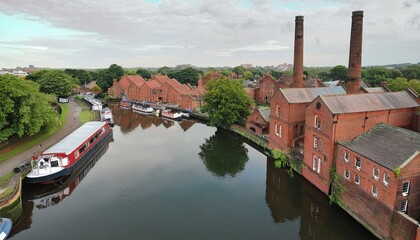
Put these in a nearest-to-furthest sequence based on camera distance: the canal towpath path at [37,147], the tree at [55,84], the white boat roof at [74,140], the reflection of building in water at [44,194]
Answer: the reflection of building in water at [44,194] < the canal towpath path at [37,147] < the white boat roof at [74,140] < the tree at [55,84]

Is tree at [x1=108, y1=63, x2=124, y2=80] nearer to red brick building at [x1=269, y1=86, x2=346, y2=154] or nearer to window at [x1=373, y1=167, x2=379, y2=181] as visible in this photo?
red brick building at [x1=269, y1=86, x2=346, y2=154]

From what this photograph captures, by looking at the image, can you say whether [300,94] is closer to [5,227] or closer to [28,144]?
[5,227]

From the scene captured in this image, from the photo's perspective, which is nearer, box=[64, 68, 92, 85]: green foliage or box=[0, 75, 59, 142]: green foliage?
box=[0, 75, 59, 142]: green foliage

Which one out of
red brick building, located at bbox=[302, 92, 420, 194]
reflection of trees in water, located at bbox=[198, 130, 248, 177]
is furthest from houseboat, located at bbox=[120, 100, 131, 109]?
red brick building, located at bbox=[302, 92, 420, 194]

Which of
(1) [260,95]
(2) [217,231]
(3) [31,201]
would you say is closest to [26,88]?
(3) [31,201]

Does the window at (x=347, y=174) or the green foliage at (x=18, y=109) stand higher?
the green foliage at (x=18, y=109)

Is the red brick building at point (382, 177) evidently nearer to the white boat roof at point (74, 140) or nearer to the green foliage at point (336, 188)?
the green foliage at point (336, 188)

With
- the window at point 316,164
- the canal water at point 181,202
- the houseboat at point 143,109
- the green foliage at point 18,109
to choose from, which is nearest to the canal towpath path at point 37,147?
the green foliage at point 18,109
